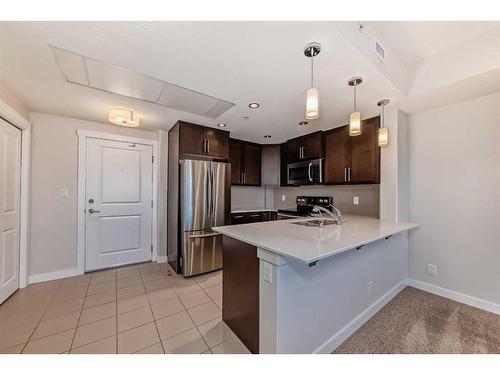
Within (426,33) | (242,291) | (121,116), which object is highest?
(426,33)

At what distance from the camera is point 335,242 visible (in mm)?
1411

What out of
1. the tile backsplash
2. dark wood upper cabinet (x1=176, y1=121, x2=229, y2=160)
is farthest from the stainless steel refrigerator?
the tile backsplash

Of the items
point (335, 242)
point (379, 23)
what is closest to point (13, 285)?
point (335, 242)

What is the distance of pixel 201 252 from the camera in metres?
3.04

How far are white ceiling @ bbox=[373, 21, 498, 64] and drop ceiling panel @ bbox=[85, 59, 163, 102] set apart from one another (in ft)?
6.48

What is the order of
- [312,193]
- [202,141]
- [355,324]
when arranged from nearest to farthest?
[355,324], [202,141], [312,193]

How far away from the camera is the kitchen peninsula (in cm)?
127

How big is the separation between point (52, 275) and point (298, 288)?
3406 mm

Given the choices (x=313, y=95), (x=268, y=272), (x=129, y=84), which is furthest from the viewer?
(x=129, y=84)

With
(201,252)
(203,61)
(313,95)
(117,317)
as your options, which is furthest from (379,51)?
(117,317)

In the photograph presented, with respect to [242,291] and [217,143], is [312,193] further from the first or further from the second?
[242,291]

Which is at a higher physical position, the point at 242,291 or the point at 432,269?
the point at 242,291
